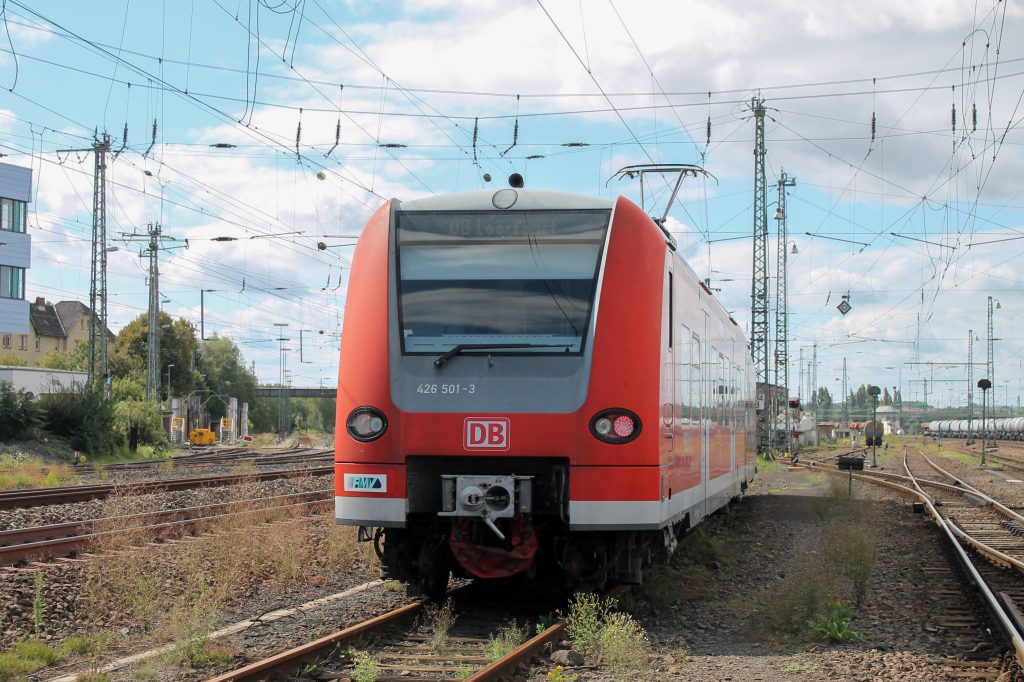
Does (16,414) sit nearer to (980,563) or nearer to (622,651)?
(980,563)

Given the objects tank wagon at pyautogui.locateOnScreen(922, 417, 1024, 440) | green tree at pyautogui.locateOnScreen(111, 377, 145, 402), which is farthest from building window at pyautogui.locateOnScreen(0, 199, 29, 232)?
tank wagon at pyautogui.locateOnScreen(922, 417, 1024, 440)

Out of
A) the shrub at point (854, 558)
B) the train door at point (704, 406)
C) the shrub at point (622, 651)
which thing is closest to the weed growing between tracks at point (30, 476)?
the train door at point (704, 406)

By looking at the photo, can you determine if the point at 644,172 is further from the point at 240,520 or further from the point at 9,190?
the point at 9,190

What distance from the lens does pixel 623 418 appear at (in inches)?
312

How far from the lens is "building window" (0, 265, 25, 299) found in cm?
5247

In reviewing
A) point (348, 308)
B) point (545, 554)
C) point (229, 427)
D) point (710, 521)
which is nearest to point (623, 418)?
point (545, 554)

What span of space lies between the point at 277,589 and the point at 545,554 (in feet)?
9.29

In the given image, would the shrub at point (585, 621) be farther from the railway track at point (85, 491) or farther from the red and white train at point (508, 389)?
the railway track at point (85, 491)

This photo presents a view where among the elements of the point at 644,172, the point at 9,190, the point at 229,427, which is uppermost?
the point at 9,190

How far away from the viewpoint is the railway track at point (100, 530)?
37.8ft

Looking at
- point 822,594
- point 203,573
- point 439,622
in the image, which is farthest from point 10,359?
point 822,594

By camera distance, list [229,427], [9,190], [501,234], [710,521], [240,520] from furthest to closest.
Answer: [229,427] → [9,190] → [710,521] → [240,520] → [501,234]

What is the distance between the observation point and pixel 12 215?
52281mm

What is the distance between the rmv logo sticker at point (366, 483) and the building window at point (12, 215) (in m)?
49.4
